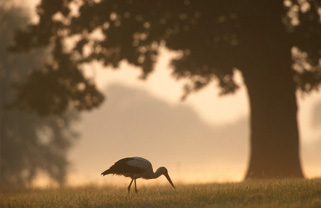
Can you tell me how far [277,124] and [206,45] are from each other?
4.30 metres

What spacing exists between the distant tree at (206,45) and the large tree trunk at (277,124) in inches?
1.6

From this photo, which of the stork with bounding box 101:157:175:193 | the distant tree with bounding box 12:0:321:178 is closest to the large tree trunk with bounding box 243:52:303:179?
the distant tree with bounding box 12:0:321:178

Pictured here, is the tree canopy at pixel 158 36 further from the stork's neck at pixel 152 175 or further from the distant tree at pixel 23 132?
the distant tree at pixel 23 132

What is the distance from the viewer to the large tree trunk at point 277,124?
75.7 ft

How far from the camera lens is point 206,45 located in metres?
22.5

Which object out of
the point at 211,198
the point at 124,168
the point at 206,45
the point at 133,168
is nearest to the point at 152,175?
the point at 133,168

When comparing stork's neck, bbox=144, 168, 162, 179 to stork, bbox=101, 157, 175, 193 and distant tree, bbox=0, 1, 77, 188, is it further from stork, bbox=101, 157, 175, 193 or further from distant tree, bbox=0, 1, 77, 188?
distant tree, bbox=0, 1, 77, 188

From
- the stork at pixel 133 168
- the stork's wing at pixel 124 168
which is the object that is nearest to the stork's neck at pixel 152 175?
the stork at pixel 133 168

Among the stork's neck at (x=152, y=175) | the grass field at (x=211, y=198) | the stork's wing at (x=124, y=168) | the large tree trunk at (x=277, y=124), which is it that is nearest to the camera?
the grass field at (x=211, y=198)

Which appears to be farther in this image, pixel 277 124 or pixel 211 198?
pixel 277 124

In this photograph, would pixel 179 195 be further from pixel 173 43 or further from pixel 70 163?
pixel 70 163

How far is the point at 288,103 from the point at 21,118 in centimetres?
2439

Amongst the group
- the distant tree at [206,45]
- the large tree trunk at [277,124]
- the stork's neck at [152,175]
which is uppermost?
the distant tree at [206,45]

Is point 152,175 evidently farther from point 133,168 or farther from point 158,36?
point 158,36
